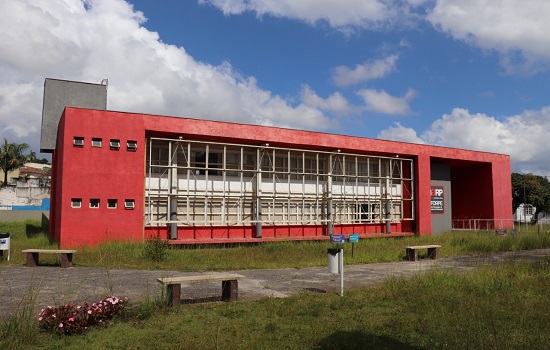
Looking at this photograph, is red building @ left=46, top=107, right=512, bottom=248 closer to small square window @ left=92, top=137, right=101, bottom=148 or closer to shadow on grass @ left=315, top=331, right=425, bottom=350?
small square window @ left=92, top=137, right=101, bottom=148

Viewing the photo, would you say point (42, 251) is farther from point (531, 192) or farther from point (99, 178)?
point (531, 192)

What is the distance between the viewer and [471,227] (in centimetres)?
3575

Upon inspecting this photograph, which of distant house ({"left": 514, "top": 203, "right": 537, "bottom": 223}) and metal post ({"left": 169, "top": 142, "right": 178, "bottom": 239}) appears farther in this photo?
distant house ({"left": 514, "top": 203, "right": 537, "bottom": 223})

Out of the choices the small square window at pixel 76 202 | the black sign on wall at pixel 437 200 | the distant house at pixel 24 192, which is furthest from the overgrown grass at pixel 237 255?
the distant house at pixel 24 192

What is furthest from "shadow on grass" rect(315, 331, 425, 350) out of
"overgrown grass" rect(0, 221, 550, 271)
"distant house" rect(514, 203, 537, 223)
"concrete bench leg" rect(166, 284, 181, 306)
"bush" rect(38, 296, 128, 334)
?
"distant house" rect(514, 203, 537, 223)

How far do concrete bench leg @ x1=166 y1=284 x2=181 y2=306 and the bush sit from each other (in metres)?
1.21

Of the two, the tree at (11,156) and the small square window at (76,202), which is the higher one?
the tree at (11,156)

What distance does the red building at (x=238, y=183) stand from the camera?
20.1 metres

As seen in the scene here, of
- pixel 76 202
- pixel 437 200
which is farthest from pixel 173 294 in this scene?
pixel 437 200

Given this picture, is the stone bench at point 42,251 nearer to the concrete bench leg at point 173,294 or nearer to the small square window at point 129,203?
the small square window at point 129,203

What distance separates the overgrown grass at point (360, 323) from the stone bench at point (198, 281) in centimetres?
26

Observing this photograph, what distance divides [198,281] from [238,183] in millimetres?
16126

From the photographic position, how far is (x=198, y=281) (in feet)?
28.2

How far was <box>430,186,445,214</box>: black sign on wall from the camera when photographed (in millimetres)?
32562
